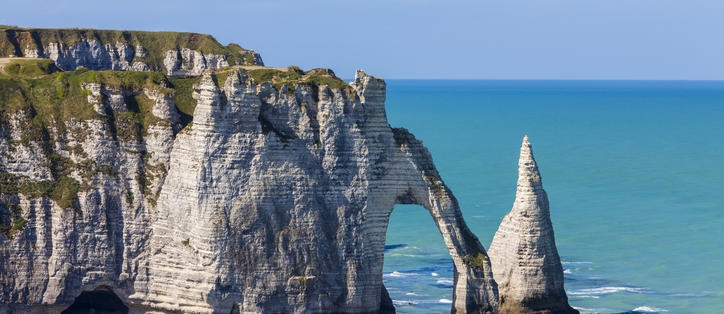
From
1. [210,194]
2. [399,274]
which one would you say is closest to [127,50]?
[399,274]

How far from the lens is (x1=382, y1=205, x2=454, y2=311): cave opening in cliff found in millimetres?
67094

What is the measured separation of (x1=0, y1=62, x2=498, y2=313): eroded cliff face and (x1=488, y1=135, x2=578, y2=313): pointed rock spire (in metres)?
2.33

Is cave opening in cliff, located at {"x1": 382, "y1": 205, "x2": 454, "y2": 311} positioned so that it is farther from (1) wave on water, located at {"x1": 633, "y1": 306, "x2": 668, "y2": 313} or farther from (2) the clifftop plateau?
(1) wave on water, located at {"x1": 633, "y1": 306, "x2": 668, "y2": 313}

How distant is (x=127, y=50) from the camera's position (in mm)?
90250

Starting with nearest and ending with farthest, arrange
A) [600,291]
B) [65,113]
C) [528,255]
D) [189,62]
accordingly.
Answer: [65,113], [528,255], [600,291], [189,62]

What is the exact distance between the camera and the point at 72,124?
54.5 meters

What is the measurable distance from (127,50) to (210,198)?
42.0 metres

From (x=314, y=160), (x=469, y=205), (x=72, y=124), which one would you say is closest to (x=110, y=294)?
(x=72, y=124)

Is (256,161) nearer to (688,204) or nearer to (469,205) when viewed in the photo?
(469,205)

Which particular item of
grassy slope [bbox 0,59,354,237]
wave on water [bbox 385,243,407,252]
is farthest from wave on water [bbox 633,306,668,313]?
grassy slope [bbox 0,59,354,237]

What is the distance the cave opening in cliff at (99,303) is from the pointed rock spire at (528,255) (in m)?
19.7

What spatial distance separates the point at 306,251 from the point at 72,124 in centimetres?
1310

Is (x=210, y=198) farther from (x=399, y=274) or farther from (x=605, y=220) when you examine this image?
(x=605, y=220)

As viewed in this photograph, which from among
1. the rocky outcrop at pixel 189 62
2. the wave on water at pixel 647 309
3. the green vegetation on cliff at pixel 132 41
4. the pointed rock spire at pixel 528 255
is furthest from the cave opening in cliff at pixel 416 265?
the rocky outcrop at pixel 189 62
